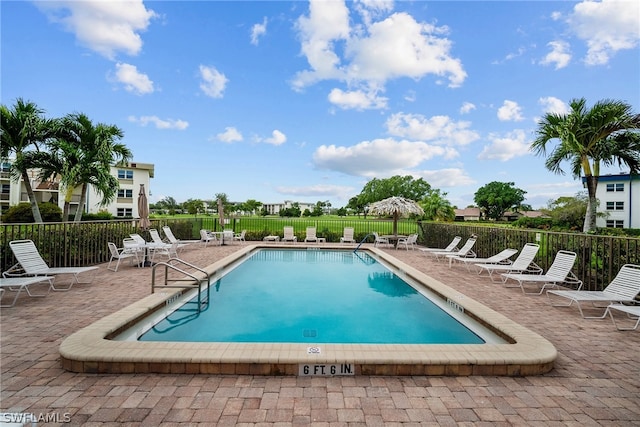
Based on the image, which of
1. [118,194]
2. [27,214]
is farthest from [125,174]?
[27,214]

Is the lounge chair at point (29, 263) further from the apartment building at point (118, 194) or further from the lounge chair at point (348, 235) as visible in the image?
the apartment building at point (118, 194)

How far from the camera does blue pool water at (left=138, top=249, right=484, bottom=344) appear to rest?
4609mm

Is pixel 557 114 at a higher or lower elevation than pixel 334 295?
higher

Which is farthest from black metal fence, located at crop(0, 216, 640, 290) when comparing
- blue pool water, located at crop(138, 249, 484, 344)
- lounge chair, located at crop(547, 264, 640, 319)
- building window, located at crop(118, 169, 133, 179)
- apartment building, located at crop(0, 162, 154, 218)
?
building window, located at crop(118, 169, 133, 179)

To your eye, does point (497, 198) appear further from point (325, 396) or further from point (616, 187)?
point (325, 396)

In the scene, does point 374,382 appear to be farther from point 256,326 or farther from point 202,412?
point 256,326

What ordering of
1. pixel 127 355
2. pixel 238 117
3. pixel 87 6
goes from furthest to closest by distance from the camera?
pixel 238 117, pixel 87 6, pixel 127 355

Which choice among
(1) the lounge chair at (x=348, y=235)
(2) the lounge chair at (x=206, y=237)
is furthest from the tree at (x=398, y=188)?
(2) the lounge chair at (x=206, y=237)

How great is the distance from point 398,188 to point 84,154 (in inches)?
2789

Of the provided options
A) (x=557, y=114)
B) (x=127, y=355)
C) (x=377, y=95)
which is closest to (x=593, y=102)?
(x=557, y=114)

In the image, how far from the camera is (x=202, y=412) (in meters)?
2.37

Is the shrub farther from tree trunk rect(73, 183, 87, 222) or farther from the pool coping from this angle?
the pool coping

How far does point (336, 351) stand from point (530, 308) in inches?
160

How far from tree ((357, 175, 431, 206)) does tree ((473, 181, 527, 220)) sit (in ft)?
40.9
